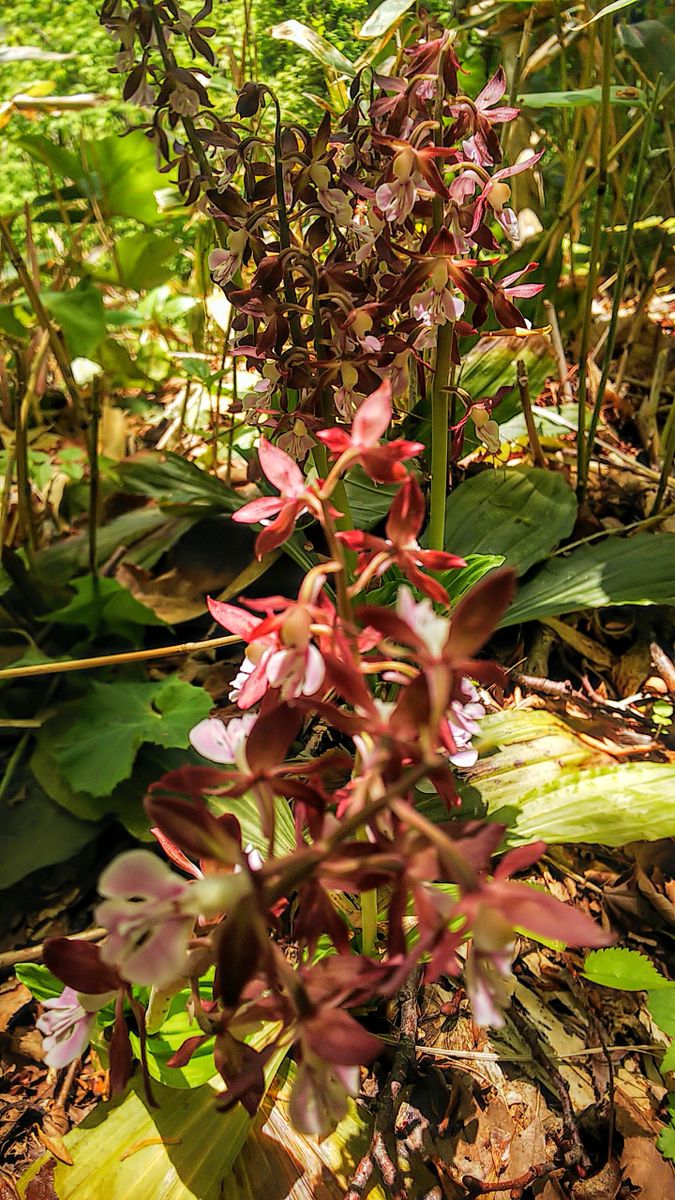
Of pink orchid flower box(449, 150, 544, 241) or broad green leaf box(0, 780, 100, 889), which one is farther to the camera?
broad green leaf box(0, 780, 100, 889)

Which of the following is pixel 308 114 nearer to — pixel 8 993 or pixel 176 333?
pixel 176 333

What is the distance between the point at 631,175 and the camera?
72.4 inches

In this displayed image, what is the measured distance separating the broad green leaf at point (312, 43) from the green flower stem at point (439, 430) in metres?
0.47

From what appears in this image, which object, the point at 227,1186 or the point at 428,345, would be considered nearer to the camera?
the point at 227,1186

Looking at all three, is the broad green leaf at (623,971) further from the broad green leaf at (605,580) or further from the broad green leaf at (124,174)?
the broad green leaf at (124,174)

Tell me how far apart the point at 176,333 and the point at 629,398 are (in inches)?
49.3

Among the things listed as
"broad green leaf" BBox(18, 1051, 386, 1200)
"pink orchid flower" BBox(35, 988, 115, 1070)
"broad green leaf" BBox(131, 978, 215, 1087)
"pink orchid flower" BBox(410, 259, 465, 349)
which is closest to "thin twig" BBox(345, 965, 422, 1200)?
"broad green leaf" BBox(18, 1051, 386, 1200)

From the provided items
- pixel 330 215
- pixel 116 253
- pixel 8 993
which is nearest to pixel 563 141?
pixel 116 253

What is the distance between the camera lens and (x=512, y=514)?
4.23 feet

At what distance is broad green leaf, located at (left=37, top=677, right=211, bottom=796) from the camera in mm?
1087

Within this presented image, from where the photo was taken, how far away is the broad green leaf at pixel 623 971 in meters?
0.77

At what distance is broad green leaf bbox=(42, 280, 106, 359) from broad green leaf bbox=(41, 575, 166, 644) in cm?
36

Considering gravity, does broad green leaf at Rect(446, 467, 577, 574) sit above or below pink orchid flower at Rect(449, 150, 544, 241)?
below

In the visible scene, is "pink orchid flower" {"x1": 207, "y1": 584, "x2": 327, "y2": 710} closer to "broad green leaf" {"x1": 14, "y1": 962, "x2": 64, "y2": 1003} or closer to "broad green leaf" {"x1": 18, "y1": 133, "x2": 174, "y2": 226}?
"broad green leaf" {"x1": 14, "y1": 962, "x2": 64, "y2": 1003}
